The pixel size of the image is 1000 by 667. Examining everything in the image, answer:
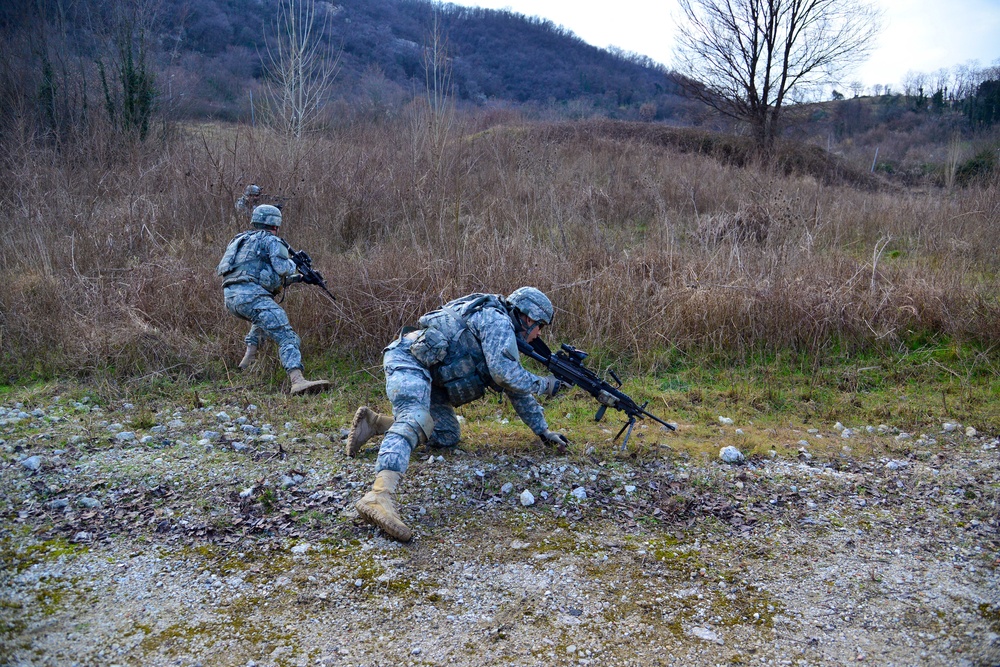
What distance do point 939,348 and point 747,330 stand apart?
1.85 metres

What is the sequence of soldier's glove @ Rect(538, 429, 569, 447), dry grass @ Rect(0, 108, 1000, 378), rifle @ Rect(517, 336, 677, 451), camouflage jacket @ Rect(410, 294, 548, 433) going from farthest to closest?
1. dry grass @ Rect(0, 108, 1000, 378)
2. soldier's glove @ Rect(538, 429, 569, 447)
3. rifle @ Rect(517, 336, 677, 451)
4. camouflage jacket @ Rect(410, 294, 548, 433)

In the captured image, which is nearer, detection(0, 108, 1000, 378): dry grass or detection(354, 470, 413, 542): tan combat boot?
detection(354, 470, 413, 542): tan combat boot

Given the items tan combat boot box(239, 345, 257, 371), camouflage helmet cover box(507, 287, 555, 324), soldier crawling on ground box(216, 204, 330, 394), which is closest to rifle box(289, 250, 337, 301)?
soldier crawling on ground box(216, 204, 330, 394)

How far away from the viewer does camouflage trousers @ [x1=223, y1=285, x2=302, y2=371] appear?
629 cm

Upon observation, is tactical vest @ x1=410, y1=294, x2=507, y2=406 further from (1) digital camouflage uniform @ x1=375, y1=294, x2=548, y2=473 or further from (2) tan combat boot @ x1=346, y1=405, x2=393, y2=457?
(2) tan combat boot @ x1=346, y1=405, x2=393, y2=457

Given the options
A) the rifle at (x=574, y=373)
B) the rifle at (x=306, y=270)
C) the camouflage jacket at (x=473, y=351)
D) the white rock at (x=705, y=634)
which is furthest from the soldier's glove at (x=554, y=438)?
the rifle at (x=306, y=270)

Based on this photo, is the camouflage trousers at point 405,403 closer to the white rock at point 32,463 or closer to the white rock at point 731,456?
the white rock at point 731,456

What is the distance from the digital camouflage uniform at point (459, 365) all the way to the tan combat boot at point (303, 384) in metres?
1.82

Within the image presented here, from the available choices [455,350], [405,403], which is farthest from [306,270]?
[405,403]

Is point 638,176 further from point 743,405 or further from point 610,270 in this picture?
point 743,405

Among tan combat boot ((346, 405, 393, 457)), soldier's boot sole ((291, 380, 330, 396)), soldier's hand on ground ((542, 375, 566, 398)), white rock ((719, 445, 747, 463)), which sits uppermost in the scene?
soldier's hand on ground ((542, 375, 566, 398))

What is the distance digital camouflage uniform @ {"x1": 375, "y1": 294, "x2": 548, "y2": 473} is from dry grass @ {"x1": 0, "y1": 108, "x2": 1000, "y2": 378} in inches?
101

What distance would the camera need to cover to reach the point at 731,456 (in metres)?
4.84

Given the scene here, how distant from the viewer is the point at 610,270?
25.3ft
